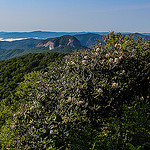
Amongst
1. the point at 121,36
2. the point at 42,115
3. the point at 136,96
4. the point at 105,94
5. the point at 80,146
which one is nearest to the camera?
the point at 80,146

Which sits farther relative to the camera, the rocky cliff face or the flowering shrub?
the rocky cliff face

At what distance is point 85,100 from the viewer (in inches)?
203

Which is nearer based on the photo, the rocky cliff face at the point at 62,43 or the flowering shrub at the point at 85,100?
the flowering shrub at the point at 85,100

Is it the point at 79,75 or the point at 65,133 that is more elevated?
the point at 79,75

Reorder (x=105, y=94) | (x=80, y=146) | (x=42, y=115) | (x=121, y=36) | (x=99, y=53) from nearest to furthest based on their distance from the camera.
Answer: (x=80, y=146), (x=42, y=115), (x=105, y=94), (x=99, y=53), (x=121, y=36)

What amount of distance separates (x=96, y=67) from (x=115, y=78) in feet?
2.34

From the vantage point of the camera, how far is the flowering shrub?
4.37 meters

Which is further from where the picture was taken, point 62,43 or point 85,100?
point 62,43

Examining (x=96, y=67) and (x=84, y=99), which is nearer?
(x=84, y=99)

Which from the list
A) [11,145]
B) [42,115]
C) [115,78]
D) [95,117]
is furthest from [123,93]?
[11,145]

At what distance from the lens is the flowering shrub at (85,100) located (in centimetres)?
437

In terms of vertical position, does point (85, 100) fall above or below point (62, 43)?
below

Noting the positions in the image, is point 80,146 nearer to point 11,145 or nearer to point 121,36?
point 11,145

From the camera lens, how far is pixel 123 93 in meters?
5.33
